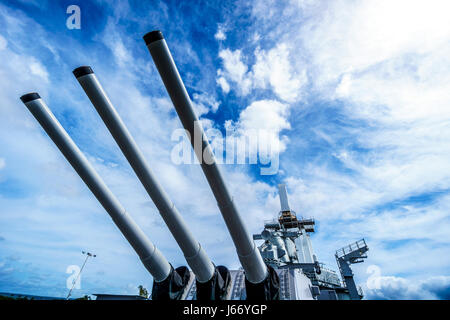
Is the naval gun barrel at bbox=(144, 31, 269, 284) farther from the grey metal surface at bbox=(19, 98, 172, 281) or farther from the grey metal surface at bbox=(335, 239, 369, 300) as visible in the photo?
the grey metal surface at bbox=(335, 239, 369, 300)

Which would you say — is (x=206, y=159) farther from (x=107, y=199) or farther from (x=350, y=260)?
(x=350, y=260)

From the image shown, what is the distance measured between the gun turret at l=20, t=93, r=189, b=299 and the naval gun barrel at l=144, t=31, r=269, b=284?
6.54ft

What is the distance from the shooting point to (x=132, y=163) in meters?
4.43

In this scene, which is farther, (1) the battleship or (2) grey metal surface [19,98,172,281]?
(2) grey metal surface [19,98,172,281]

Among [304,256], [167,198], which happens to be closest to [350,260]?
[304,256]

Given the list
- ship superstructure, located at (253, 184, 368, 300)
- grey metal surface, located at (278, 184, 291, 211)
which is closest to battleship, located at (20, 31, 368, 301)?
ship superstructure, located at (253, 184, 368, 300)

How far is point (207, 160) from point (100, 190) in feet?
8.59

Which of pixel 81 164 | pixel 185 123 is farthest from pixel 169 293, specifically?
pixel 185 123

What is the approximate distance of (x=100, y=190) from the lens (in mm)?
4852

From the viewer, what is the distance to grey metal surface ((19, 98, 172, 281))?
453cm

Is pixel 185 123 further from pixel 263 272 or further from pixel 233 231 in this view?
pixel 263 272

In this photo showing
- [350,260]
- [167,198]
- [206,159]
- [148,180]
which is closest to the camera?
[206,159]

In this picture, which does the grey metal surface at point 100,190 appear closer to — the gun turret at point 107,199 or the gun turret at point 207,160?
the gun turret at point 107,199
